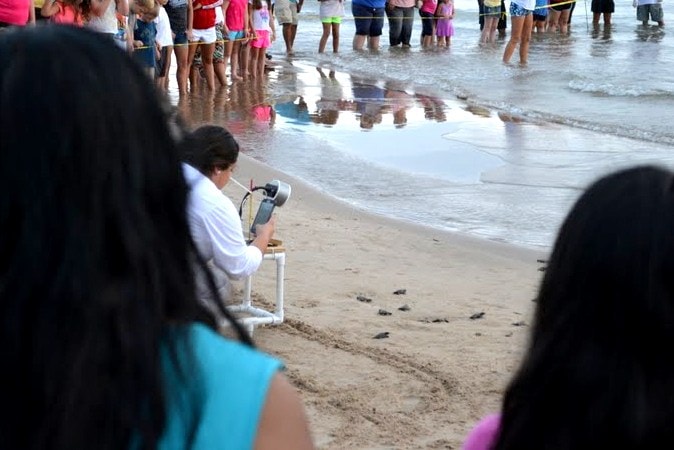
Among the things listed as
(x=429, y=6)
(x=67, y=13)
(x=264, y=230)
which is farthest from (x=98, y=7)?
(x=429, y=6)

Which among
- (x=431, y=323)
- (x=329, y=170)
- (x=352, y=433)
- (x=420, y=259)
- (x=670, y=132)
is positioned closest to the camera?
(x=352, y=433)

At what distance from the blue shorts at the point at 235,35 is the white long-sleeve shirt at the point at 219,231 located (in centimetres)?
1196

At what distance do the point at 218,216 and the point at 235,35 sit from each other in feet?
40.1

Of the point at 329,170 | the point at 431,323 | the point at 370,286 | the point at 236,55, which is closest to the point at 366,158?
the point at 329,170

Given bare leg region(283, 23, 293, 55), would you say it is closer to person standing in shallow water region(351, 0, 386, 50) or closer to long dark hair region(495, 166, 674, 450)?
person standing in shallow water region(351, 0, 386, 50)

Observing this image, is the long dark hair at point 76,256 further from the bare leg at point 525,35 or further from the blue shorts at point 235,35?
the bare leg at point 525,35

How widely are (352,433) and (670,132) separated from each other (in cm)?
1004

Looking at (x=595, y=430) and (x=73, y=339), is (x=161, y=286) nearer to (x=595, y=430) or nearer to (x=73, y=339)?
(x=73, y=339)

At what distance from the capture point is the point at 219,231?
16.2ft

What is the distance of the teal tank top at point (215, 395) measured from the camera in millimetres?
1400

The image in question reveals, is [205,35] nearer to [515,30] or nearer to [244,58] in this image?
[244,58]

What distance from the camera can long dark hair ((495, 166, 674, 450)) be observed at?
154 centimetres

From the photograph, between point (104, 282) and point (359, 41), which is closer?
point (104, 282)

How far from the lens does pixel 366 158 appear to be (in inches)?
444
